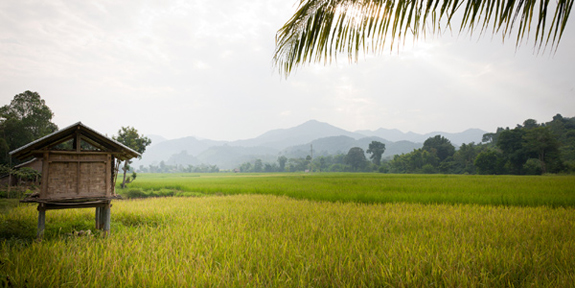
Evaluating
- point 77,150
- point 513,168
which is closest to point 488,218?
point 77,150

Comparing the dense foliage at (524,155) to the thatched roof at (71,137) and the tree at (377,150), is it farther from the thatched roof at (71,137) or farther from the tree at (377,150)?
the thatched roof at (71,137)

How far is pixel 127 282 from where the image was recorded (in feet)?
8.79

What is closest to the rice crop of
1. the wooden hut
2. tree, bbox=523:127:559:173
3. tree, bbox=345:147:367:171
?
the wooden hut

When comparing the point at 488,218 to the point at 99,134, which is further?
the point at 488,218

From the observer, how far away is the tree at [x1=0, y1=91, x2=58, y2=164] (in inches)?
719

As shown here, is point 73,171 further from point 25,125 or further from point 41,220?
point 25,125

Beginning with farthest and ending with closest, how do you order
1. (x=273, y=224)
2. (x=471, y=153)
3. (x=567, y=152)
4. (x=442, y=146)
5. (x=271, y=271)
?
(x=442, y=146)
(x=471, y=153)
(x=567, y=152)
(x=273, y=224)
(x=271, y=271)

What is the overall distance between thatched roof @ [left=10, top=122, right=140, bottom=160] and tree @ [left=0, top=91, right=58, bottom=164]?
19.2m

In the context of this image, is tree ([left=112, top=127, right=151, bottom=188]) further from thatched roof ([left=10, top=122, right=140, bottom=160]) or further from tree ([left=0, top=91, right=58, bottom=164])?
thatched roof ([left=10, top=122, right=140, bottom=160])

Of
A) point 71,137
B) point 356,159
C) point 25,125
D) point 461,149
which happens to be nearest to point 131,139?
point 25,125

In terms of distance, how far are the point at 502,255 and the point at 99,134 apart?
6.78 m

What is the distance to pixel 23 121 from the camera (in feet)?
63.1

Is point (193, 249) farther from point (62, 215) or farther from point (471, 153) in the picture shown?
point (471, 153)

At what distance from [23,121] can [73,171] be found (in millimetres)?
21652
